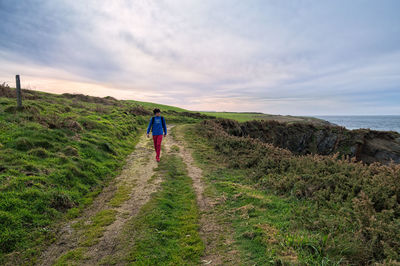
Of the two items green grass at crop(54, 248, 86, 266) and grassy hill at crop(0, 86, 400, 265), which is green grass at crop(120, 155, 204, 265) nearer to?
grassy hill at crop(0, 86, 400, 265)

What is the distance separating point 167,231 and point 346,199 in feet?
19.1

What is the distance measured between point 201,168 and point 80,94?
148ft

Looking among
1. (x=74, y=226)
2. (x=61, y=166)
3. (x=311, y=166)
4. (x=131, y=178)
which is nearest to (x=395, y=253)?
(x=311, y=166)

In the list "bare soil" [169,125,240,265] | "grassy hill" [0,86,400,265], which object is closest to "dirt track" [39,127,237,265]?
"bare soil" [169,125,240,265]

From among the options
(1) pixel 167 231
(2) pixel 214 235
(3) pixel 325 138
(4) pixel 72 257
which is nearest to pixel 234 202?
(2) pixel 214 235

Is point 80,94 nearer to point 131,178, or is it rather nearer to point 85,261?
point 131,178

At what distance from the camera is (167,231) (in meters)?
5.73

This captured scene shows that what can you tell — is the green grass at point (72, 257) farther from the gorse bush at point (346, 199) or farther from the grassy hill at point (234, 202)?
the gorse bush at point (346, 199)

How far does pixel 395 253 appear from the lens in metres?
3.86

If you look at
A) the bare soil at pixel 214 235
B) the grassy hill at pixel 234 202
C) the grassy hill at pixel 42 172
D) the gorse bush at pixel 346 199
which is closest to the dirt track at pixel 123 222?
the bare soil at pixel 214 235

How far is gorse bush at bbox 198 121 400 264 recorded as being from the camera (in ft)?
14.1

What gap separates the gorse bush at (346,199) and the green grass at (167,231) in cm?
307

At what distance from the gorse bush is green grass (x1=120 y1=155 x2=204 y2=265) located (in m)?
3.07

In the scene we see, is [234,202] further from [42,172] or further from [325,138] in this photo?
[325,138]
